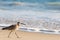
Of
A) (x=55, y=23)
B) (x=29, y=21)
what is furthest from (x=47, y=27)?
(x=29, y=21)

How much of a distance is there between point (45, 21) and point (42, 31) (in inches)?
87.9

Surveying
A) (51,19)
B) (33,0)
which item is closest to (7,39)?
(51,19)

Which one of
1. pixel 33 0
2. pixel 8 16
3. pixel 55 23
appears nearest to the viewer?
pixel 55 23

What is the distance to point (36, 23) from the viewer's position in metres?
10.6

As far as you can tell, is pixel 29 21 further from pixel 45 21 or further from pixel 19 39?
pixel 19 39

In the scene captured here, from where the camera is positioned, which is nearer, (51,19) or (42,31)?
(42,31)

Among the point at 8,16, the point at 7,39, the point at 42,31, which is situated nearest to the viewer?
the point at 7,39

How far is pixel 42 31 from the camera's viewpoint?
8711 millimetres

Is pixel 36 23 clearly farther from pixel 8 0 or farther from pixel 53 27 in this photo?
pixel 8 0

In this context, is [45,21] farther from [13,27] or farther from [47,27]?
[13,27]

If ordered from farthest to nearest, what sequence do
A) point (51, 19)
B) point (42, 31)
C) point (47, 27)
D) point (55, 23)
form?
point (51, 19) → point (55, 23) → point (47, 27) → point (42, 31)

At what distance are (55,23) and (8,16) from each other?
313 centimetres

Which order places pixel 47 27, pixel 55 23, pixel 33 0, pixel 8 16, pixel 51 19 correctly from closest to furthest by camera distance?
pixel 47 27 < pixel 55 23 < pixel 51 19 < pixel 8 16 < pixel 33 0

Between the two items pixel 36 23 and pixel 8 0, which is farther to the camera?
pixel 8 0
